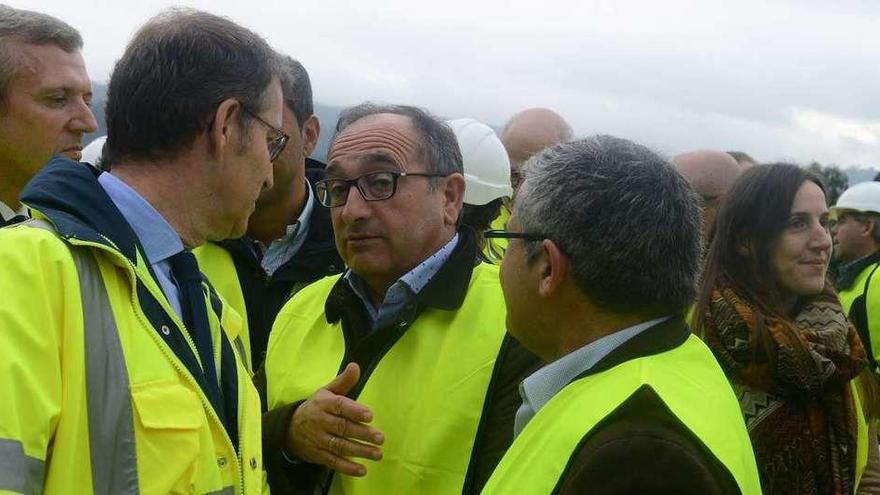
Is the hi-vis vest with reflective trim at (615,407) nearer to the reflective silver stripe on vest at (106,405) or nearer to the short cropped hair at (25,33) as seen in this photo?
the reflective silver stripe on vest at (106,405)

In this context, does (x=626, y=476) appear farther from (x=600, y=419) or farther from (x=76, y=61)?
(x=76, y=61)

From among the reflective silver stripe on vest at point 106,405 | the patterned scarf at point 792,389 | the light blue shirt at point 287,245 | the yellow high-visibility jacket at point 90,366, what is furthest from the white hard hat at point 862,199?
the reflective silver stripe on vest at point 106,405

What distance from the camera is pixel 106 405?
1744 mm

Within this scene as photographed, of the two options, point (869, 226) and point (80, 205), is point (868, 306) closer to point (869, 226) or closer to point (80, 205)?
point (869, 226)

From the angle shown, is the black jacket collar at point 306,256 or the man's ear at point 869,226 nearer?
the black jacket collar at point 306,256

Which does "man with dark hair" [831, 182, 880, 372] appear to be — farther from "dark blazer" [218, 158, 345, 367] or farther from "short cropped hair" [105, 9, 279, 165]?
"short cropped hair" [105, 9, 279, 165]

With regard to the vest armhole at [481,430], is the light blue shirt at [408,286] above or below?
above

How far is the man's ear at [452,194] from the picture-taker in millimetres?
2965

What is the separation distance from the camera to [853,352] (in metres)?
3.51

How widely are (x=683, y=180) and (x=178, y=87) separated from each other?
111 cm

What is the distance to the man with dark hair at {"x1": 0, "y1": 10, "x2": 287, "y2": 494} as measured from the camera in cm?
170

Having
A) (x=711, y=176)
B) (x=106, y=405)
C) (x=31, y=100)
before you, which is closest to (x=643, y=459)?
(x=106, y=405)

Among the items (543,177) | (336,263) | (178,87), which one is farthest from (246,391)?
(336,263)

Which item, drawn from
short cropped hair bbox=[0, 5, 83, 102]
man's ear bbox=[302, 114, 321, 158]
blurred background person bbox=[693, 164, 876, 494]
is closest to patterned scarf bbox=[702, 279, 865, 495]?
blurred background person bbox=[693, 164, 876, 494]
